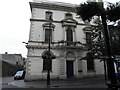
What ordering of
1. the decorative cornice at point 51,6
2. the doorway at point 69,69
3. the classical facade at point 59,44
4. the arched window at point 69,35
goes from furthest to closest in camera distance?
the arched window at point 69,35, the decorative cornice at point 51,6, the doorway at point 69,69, the classical facade at point 59,44

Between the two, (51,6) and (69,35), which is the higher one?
(51,6)

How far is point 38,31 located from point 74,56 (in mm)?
6883

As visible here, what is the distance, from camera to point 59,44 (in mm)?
26641

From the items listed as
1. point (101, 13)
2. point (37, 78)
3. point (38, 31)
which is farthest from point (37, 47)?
point (101, 13)

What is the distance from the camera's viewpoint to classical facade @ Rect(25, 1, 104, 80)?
83.8 ft

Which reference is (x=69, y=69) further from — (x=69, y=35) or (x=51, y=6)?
(x=51, y=6)

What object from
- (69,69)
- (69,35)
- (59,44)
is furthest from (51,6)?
(69,69)

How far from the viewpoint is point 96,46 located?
Result: 2278 cm

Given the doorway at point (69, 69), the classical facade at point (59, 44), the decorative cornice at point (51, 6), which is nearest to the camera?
the classical facade at point (59, 44)

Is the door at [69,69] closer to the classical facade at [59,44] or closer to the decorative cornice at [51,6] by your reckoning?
the classical facade at [59,44]

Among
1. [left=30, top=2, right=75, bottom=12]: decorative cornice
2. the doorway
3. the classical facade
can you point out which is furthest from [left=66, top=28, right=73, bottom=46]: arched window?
[left=30, top=2, right=75, bottom=12]: decorative cornice

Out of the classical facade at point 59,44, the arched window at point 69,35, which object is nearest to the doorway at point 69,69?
the classical facade at point 59,44

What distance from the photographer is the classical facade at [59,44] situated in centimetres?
2555

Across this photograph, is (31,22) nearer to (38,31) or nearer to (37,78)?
(38,31)
